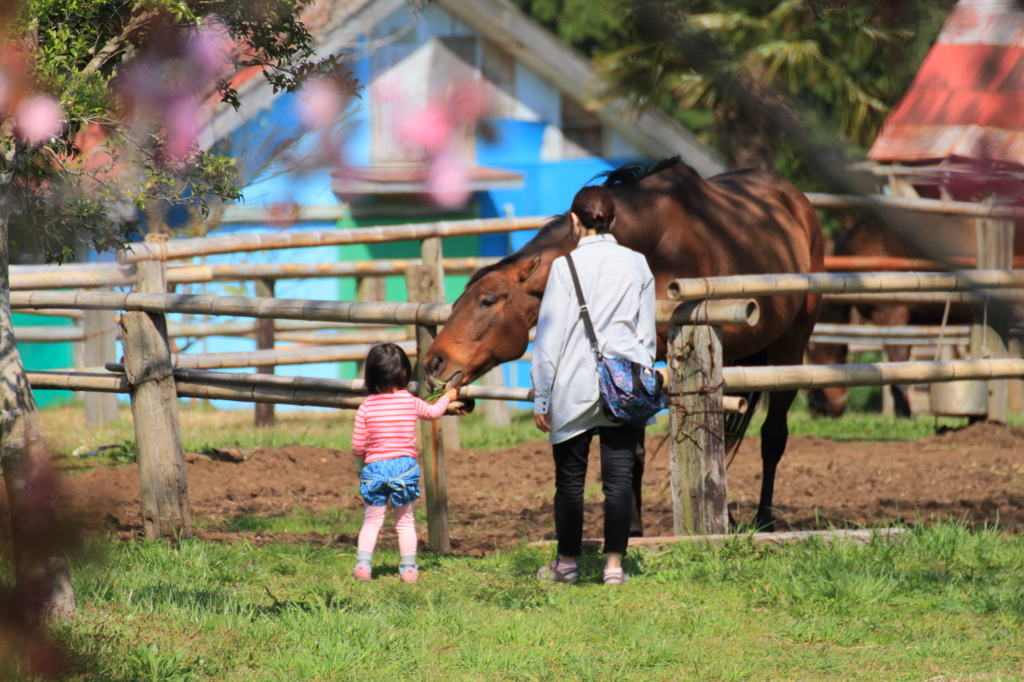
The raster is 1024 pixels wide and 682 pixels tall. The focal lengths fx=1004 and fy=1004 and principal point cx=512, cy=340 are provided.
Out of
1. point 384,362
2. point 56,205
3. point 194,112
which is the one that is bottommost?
point 384,362

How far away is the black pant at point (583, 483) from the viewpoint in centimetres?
373

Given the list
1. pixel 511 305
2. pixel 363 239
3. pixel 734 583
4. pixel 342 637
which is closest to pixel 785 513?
pixel 734 583

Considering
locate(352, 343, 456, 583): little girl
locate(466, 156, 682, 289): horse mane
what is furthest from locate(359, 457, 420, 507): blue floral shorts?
locate(466, 156, 682, 289): horse mane

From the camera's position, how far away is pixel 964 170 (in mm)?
832

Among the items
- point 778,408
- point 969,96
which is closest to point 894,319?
point 778,408

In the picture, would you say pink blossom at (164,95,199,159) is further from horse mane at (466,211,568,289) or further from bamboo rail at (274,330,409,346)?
bamboo rail at (274,330,409,346)

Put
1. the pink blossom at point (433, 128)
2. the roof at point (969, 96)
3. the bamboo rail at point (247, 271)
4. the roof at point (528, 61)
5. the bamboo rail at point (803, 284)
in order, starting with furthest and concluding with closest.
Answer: the bamboo rail at point (247, 271) → the bamboo rail at point (803, 284) → the pink blossom at point (433, 128) → the roof at point (528, 61) → the roof at point (969, 96)

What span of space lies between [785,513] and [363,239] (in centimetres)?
335

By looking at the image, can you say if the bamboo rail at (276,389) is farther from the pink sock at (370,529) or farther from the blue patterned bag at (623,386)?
the blue patterned bag at (623,386)

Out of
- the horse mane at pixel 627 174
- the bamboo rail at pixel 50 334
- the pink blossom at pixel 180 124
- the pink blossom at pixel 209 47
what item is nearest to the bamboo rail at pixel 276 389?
the horse mane at pixel 627 174

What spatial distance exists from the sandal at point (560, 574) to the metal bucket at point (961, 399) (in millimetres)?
4495

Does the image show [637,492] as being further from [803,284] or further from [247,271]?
[247,271]

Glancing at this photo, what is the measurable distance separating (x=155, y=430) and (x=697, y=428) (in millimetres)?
2348

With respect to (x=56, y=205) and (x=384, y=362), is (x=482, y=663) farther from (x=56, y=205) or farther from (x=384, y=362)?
(x=56, y=205)
